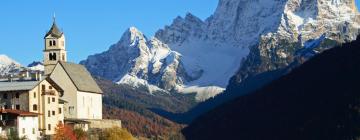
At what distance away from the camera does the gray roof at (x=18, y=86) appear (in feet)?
465

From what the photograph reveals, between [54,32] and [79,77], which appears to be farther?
[54,32]

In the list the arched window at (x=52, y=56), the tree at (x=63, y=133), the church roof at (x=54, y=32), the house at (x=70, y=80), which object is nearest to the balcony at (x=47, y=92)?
the tree at (x=63, y=133)

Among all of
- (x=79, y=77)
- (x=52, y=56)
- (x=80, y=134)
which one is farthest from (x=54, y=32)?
(x=80, y=134)

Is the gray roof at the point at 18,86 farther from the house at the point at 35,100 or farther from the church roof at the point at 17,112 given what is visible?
the church roof at the point at 17,112

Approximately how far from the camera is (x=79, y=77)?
162 metres

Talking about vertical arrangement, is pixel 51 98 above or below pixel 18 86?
below

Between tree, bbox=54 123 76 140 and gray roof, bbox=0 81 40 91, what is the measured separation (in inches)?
292

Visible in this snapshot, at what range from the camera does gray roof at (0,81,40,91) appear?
465 feet

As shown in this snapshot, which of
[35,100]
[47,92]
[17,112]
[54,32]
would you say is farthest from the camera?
[54,32]

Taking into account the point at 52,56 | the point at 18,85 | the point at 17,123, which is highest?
the point at 52,56

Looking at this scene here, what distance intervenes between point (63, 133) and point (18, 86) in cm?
1086

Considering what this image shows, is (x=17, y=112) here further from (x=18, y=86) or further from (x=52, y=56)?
(x=52, y=56)

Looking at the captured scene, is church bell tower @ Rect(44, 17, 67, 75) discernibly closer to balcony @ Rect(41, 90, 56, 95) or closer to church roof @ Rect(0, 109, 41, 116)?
balcony @ Rect(41, 90, 56, 95)

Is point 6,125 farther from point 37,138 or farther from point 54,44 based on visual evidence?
point 54,44
